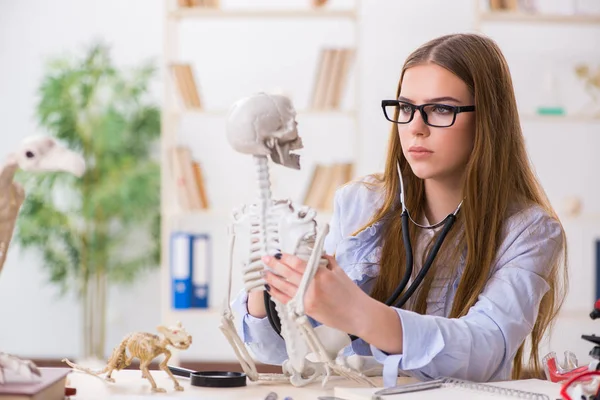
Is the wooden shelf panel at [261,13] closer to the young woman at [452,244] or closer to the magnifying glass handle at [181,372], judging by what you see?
the young woman at [452,244]

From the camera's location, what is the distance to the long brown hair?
1.72m

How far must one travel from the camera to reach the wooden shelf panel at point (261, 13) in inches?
169

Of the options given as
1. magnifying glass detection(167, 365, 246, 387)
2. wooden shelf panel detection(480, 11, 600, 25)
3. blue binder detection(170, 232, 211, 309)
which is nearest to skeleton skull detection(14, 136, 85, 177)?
magnifying glass detection(167, 365, 246, 387)

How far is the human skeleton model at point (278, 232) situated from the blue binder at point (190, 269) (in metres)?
2.77

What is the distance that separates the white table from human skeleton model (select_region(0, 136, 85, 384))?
5.9 inches

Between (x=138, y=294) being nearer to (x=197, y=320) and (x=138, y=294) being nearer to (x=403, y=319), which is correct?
(x=197, y=320)

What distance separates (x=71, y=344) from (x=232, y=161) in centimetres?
147

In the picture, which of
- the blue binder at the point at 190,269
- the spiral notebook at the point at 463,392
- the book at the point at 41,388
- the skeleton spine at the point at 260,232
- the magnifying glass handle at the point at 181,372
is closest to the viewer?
the book at the point at 41,388

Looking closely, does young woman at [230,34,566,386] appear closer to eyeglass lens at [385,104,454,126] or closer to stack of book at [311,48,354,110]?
eyeglass lens at [385,104,454,126]

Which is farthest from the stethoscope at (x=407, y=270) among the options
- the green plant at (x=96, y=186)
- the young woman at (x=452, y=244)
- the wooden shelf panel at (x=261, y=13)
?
the green plant at (x=96, y=186)

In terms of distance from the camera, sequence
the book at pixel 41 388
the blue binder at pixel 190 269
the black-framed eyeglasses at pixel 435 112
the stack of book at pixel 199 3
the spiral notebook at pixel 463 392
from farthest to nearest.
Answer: the stack of book at pixel 199 3 → the blue binder at pixel 190 269 → the black-framed eyeglasses at pixel 435 112 → the spiral notebook at pixel 463 392 → the book at pixel 41 388

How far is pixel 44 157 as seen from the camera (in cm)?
132

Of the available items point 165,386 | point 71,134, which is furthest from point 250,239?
point 71,134

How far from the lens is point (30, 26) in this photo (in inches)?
207
